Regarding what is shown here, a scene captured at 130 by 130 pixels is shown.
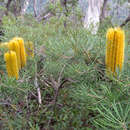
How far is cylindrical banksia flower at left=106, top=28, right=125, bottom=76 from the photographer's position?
3.08 feet

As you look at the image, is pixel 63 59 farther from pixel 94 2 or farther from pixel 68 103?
pixel 94 2

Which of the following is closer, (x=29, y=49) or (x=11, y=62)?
(x=11, y=62)

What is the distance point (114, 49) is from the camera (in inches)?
37.5

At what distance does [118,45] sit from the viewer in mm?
945

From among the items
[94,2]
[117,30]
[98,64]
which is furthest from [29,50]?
[94,2]

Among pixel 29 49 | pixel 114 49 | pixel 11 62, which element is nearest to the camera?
pixel 114 49

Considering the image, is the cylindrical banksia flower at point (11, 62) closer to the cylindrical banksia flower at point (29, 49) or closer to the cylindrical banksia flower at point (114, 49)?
the cylindrical banksia flower at point (29, 49)

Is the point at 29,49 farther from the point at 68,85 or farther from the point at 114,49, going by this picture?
the point at 114,49

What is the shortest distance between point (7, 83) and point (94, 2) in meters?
4.00

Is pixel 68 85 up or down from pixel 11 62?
down

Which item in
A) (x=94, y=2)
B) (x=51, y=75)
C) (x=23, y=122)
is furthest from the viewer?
(x=94, y=2)

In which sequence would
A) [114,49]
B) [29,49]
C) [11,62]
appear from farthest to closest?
1. [29,49]
2. [11,62]
3. [114,49]

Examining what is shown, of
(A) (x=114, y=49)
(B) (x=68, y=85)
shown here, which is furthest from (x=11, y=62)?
(A) (x=114, y=49)

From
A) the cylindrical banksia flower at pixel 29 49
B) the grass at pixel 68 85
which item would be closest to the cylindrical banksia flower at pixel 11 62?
the grass at pixel 68 85
